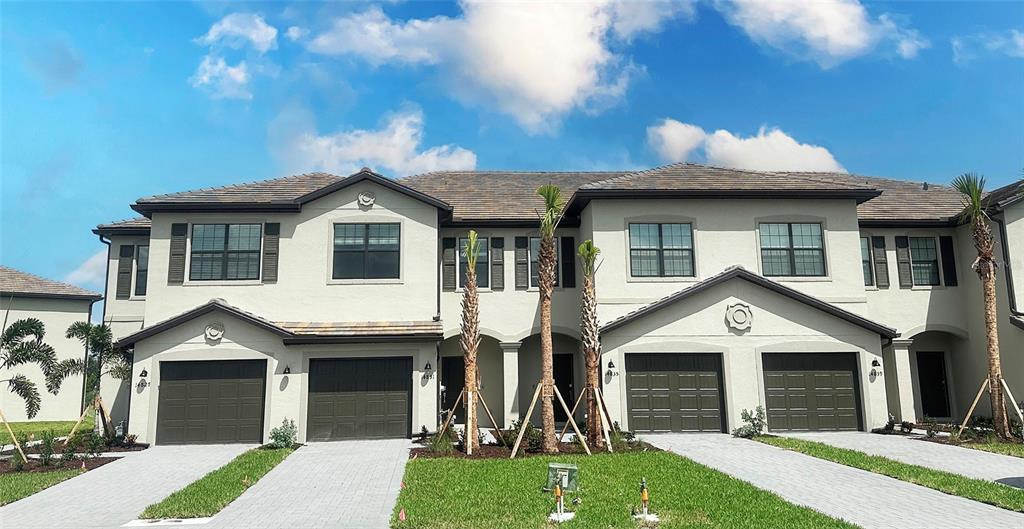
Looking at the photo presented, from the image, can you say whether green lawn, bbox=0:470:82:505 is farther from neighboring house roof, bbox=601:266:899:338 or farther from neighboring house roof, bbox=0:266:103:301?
neighboring house roof, bbox=0:266:103:301

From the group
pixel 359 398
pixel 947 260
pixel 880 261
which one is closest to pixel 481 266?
pixel 359 398

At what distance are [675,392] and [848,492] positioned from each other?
25.3 ft

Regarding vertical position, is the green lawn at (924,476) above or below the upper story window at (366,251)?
below

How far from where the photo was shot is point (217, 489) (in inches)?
429

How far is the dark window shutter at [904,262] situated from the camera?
2061 cm

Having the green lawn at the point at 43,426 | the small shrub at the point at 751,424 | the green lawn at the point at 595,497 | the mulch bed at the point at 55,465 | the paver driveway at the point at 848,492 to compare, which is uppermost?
the small shrub at the point at 751,424

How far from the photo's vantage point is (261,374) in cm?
1723

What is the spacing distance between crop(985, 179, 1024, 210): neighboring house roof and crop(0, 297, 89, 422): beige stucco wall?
3492 centimetres

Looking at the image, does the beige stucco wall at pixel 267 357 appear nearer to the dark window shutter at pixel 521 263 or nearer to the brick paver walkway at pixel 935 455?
the dark window shutter at pixel 521 263

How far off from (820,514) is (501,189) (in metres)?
16.6

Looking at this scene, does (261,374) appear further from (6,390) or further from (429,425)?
(6,390)

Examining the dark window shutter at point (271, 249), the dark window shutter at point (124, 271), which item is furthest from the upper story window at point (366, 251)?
the dark window shutter at point (124, 271)

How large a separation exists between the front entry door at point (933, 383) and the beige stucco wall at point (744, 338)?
14.8 ft

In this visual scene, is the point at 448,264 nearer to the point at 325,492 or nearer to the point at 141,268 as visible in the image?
the point at 141,268
